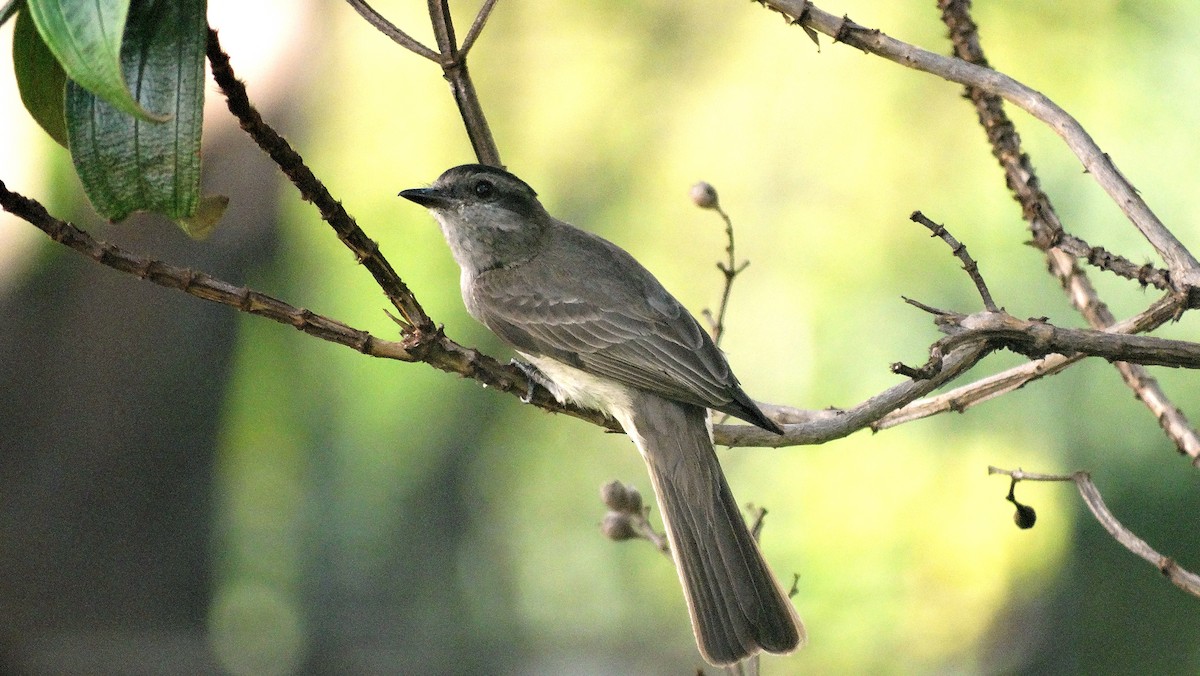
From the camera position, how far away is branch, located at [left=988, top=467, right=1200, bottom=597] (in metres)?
1.96

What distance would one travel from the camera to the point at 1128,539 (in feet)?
6.77

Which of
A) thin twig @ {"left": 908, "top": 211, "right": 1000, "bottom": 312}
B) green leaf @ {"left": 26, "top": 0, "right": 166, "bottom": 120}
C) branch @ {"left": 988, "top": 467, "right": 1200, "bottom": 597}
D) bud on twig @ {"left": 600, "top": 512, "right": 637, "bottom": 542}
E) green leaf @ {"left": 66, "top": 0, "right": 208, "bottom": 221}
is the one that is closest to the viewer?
green leaf @ {"left": 26, "top": 0, "right": 166, "bottom": 120}

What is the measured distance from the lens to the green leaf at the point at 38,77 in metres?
1.55

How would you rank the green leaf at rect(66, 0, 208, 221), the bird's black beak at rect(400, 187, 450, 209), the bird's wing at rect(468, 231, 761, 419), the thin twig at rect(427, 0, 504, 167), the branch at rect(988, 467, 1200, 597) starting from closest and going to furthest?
Answer: 1. the green leaf at rect(66, 0, 208, 221)
2. the branch at rect(988, 467, 1200, 597)
3. the thin twig at rect(427, 0, 504, 167)
4. the bird's wing at rect(468, 231, 761, 419)
5. the bird's black beak at rect(400, 187, 450, 209)

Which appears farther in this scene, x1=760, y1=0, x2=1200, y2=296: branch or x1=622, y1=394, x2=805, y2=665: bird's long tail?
x1=622, y1=394, x2=805, y2=665: bird's long tail

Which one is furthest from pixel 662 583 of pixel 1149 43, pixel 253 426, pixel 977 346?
pixel 977 346

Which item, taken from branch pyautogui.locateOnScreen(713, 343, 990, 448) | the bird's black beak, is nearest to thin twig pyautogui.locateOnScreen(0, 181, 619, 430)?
branch pyautogui.locateOnScreen(713, 343, 990, 448)

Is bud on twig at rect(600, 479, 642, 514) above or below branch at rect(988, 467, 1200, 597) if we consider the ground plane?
above

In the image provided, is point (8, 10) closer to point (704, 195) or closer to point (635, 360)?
point (704, 195)

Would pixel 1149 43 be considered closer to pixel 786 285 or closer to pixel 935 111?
pixel 935 111

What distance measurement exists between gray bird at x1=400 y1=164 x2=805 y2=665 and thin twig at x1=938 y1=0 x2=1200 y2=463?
699 mm

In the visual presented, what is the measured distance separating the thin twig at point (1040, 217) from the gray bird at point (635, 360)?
0.70 m

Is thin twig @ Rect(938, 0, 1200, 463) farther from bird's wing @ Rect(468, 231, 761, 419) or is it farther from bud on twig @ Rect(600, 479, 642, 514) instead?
bud on twig @ Rect(600, 479, 642, 514)

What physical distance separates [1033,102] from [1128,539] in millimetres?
804
